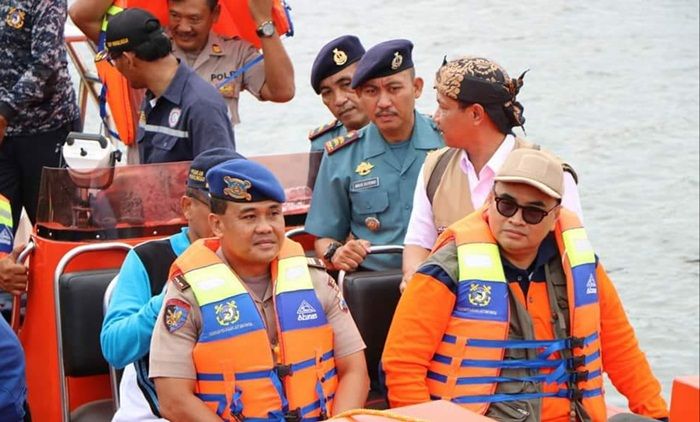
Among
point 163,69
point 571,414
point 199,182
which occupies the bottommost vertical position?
point 571,414

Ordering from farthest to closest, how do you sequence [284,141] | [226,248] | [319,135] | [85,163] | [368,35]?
[368,35] < [284,141] < [319,135] < [85,163] < [226,248]

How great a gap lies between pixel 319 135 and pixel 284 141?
23.1 ft

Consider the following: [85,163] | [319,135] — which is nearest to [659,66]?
[319,135]

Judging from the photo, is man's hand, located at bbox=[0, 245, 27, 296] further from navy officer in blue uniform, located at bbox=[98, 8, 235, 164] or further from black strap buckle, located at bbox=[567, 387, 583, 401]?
black strap buckle, located at bbox=[567, 387, 583, 401]

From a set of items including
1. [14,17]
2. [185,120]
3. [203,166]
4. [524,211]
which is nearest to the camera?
[524,211]

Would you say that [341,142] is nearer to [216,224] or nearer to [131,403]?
[216,224]

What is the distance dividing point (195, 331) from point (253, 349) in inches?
6.3

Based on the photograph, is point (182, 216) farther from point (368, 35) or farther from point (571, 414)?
point (368, 35)

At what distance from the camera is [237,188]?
426 cm

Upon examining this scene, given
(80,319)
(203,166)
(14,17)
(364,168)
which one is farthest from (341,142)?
(14,17)

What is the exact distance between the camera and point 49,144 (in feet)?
19.6

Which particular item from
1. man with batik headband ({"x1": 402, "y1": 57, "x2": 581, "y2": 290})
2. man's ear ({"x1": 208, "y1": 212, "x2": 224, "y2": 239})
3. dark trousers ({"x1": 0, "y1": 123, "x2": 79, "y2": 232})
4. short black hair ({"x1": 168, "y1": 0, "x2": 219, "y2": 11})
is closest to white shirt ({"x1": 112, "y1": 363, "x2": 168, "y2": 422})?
man's ear ({"x1": 208, "y1": 212, "x2": 224, "y2": 239})

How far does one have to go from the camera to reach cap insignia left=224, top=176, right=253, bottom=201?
4.25m

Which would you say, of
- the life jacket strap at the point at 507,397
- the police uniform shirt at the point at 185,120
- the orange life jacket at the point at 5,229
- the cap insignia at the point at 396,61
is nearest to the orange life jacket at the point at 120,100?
the police uniform shirt at the point at 185,120
